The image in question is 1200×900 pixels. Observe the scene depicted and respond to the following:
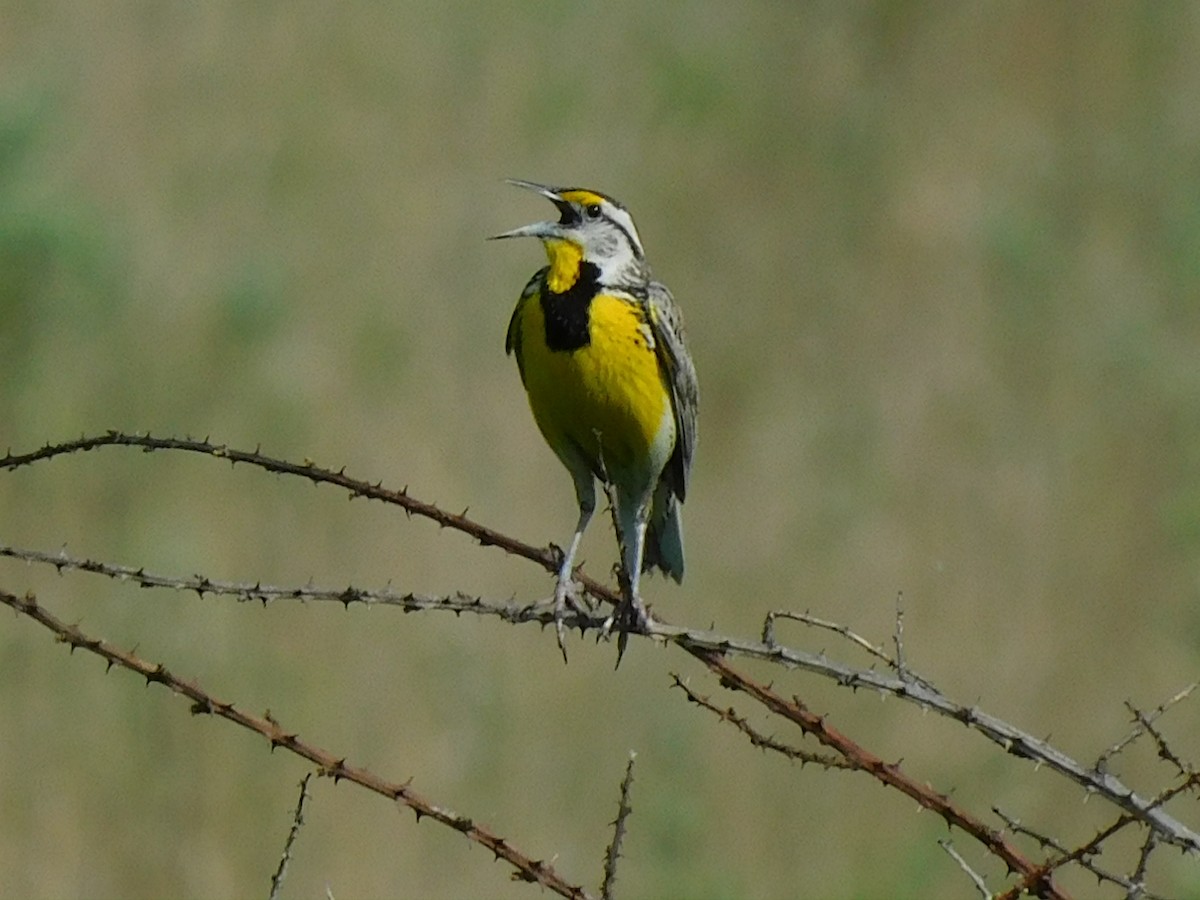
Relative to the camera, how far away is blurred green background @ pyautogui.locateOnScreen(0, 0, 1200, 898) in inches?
186

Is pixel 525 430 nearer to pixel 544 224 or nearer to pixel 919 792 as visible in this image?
pixel 544 224

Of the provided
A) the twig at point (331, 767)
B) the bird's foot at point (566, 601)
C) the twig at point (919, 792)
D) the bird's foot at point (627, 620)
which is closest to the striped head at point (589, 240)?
the bird's foot at point (566, 601)

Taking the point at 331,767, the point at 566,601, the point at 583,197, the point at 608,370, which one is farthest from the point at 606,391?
the point at 331,767

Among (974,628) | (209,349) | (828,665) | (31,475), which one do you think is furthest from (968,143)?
(828,665)

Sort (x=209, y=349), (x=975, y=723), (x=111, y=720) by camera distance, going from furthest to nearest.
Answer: (x=209, y=349) < (x=111, y=720) < (x=975, y=723)

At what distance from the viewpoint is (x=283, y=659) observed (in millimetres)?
4832

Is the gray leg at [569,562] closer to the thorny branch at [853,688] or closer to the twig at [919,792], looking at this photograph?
the thorny branch at [853,688]

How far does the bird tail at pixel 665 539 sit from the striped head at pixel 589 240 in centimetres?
36

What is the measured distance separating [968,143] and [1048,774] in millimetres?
2530

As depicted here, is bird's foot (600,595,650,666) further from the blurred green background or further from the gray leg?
the blurred green background

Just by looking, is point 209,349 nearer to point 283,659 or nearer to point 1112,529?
point 283,659

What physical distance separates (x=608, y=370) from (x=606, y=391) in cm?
3

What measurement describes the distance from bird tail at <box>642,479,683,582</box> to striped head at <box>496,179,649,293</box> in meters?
0.36

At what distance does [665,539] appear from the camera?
11.9 ft
